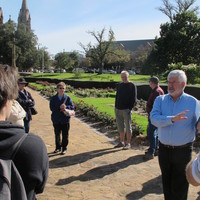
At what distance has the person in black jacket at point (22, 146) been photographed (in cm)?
131

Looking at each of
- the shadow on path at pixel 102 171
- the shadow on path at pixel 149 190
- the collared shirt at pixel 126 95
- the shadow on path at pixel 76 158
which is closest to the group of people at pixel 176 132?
the shadow on path at pixel 149 190

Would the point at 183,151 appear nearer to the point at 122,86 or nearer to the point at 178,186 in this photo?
the point at 178,186

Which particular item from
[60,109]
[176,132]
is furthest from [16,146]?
[60,109]

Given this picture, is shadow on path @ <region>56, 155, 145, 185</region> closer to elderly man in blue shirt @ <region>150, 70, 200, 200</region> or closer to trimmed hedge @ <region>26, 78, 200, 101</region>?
elderly man in blue shirt @ <region>150, 70, 200, 200</region>

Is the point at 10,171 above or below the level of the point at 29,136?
below

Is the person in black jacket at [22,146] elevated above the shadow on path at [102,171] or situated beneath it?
elevated above

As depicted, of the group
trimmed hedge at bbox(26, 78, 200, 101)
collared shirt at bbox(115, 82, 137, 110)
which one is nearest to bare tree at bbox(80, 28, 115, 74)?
trimmed hedge at bbox(26, 78, 200, 101)

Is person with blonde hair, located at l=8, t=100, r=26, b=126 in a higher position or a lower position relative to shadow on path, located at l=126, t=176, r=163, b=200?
higher

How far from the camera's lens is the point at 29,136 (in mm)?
1421

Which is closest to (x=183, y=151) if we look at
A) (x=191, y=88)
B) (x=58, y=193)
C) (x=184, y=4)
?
(x=58, y=193)

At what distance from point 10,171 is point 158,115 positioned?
241 cm

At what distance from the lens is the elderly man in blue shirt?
327 centimetres

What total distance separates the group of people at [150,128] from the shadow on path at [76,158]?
13.5 inches

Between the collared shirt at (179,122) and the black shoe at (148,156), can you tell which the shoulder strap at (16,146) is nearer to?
the collared shirt at (179,122)
